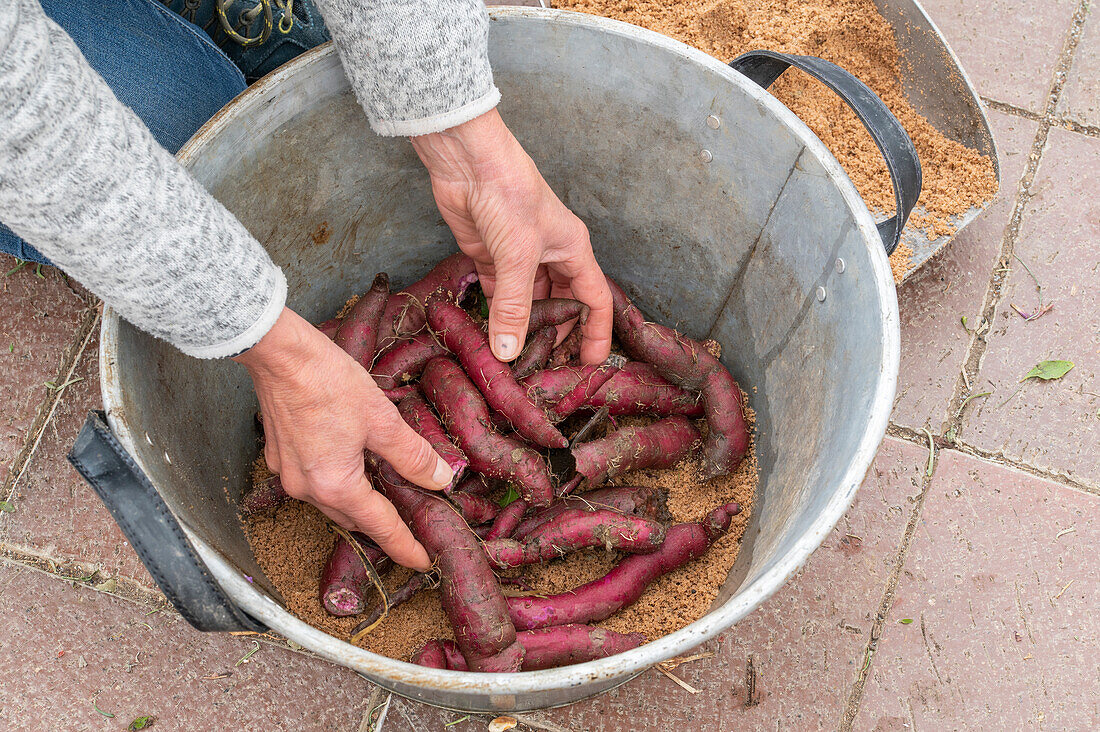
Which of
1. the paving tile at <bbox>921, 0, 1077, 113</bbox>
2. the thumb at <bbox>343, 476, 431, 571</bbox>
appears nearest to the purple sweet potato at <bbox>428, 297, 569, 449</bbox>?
the thumb at <bbox>343, 476, 431, 571</bbox>

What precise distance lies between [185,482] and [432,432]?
519 mm

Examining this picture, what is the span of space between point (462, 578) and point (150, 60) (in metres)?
1.33

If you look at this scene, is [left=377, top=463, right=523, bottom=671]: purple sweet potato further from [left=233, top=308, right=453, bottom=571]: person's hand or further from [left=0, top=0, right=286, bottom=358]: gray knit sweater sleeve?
[left=0, top=0, right=286, bottom=358]: gray knit sweater sleeve

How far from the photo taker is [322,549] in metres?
1.73

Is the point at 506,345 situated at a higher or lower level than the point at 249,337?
lower

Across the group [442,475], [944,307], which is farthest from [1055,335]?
[442,475]

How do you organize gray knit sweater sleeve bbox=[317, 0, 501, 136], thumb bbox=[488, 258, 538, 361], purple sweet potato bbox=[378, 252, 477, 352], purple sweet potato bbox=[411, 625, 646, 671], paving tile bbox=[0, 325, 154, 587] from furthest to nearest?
paving tile bbox=[0, 325, 154, 587], purple sweet potato bbox=[378, 252, 477, 352], thumb bbox=[488, 258, 538, 361], purple sweet potato bbox=[411, 625, 646, 671], gray knit sweater sleeve bbox=[317, 0, 501, 136]

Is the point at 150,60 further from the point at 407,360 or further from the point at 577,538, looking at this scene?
the point at 577,538

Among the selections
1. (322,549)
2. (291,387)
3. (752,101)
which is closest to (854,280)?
(752,101)

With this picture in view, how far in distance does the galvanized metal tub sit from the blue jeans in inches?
13.7

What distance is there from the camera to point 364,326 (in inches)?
71.5

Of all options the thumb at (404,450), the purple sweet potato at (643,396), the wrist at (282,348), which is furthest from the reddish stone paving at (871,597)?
the wrist at (282,348)

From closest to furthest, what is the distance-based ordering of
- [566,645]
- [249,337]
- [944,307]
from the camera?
[249,337], [566,645], [944,307]

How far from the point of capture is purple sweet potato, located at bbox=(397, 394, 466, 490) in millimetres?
1681
